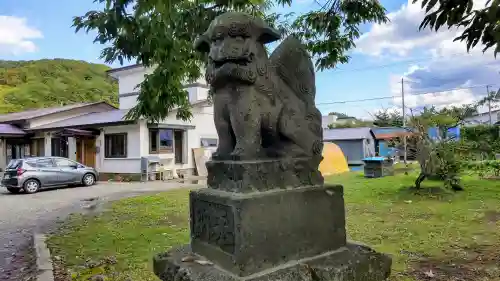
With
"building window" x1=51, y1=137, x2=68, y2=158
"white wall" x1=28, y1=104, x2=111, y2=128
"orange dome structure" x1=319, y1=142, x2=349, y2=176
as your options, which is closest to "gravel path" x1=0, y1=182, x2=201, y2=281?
"building window" x1=51, y1=137, x2=68, y2=158

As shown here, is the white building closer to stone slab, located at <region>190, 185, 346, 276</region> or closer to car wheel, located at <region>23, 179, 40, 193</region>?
car wheel, located at <region>23, 179, 40, 193</region>

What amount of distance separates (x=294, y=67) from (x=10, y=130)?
23.9 m

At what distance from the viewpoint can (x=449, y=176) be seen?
10.2 metres

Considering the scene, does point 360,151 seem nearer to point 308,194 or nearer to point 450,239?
point 450,239

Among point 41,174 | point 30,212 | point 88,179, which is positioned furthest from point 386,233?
point 88,179

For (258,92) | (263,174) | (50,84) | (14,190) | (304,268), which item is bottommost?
(14,190)

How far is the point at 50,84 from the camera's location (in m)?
43.4

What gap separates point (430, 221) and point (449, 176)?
3.97m

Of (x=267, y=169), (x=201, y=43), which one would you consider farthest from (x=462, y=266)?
(x=201, y=43)

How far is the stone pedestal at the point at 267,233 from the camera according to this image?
73.5 inches

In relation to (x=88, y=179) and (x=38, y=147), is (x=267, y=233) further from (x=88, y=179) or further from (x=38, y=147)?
(x=38, y=147)

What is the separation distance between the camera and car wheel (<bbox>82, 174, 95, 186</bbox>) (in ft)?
52.4

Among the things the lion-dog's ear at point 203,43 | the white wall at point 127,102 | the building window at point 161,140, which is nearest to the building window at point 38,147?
the white wall at point 127,102

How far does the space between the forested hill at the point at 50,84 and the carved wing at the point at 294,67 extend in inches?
1524
